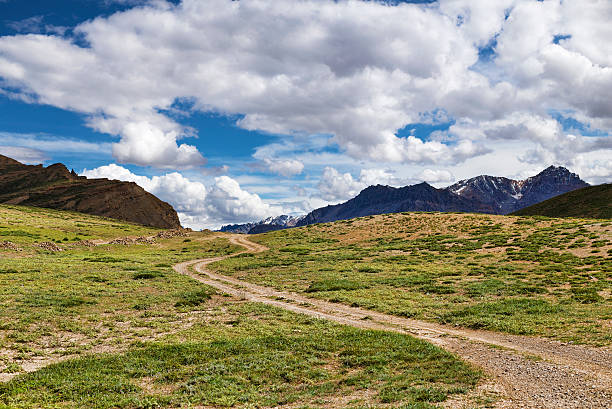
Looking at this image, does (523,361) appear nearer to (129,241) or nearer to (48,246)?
(48,246)

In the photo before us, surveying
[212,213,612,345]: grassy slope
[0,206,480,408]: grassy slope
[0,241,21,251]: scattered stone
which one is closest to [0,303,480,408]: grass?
[0,206,480,408]: grassy slope

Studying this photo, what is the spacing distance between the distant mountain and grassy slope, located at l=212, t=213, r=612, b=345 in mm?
33211

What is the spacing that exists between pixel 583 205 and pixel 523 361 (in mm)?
103802

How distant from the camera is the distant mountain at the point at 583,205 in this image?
275ft

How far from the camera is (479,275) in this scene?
33.0 m

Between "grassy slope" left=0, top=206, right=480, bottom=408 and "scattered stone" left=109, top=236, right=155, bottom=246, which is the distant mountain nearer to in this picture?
"grassy slope" left=0, top=206, right=480, bottom=408

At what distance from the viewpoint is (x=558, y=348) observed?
14938 mm

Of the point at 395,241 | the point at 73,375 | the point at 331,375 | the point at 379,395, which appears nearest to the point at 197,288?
the point at 73,375

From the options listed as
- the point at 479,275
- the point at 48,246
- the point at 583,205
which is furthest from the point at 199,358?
the point at 583,205

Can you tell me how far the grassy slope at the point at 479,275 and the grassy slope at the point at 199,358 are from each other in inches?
295

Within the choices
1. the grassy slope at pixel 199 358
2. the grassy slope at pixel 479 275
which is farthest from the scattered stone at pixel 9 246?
the grassy slope at pixel 199 358

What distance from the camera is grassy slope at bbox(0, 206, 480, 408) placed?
10930mm

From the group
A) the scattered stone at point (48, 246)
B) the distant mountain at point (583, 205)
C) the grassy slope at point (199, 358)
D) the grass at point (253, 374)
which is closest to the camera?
the grass at point (253, 374)

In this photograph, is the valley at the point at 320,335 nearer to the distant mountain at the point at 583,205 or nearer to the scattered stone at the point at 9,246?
the scattered stone at the point at 9,246
